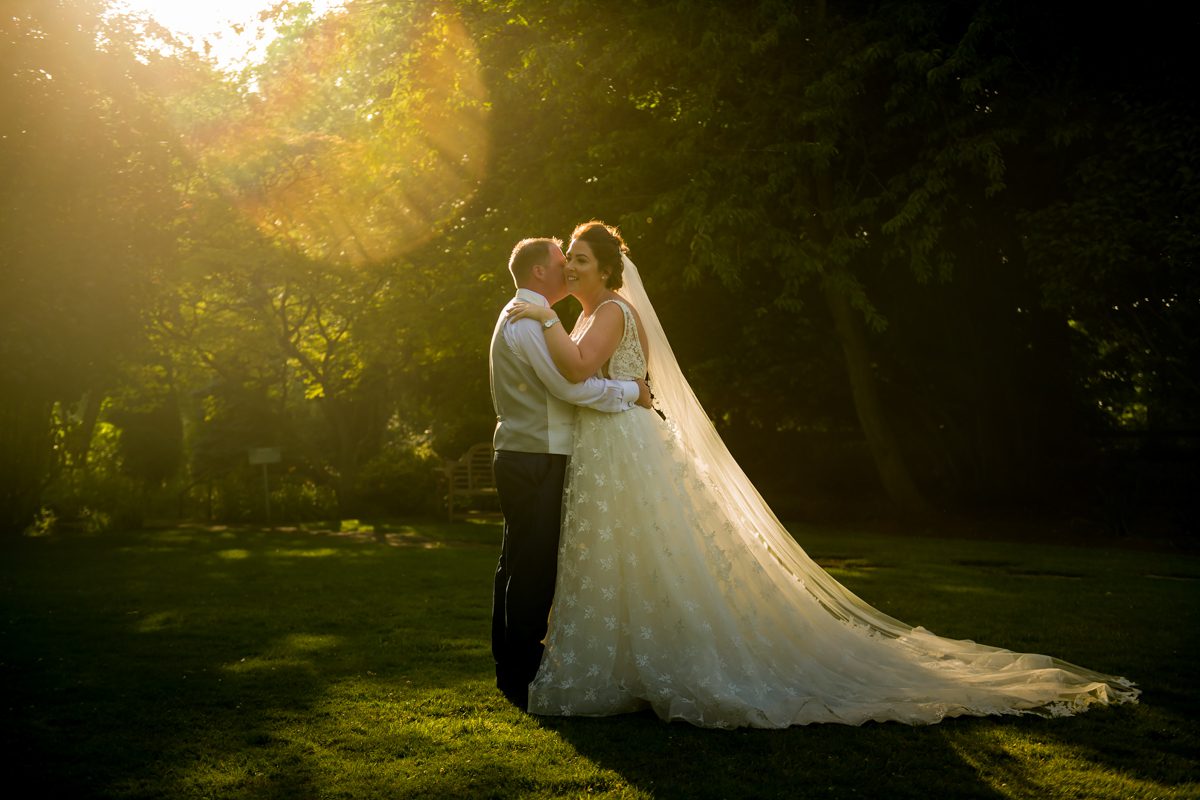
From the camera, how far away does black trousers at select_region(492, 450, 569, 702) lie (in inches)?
225

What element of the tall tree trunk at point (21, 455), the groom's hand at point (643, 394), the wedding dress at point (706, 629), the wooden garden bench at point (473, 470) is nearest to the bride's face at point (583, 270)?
the wedding dress at point (706, 629)

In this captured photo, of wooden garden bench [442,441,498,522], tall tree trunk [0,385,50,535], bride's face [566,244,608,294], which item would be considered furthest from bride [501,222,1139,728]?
tall tree trunk [0,385,50,535]

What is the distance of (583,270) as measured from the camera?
235 inches

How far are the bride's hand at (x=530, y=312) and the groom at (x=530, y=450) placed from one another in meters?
0.04

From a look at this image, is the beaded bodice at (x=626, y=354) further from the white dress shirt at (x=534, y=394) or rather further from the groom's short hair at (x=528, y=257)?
the groom's short hair at (x=528, y=257)

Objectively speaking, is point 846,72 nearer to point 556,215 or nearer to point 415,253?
point 556,215

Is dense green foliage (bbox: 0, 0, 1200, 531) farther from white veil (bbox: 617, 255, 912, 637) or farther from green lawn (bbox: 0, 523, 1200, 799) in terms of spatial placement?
white veil (bbox: 617, 255, 912, 637)

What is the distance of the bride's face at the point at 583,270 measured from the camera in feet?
19.5

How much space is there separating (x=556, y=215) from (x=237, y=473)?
11.7 meters

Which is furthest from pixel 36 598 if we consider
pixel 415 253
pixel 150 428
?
pixel 150 428

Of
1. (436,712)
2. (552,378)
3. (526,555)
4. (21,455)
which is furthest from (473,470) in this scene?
(436,712)

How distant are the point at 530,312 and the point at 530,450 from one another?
29.0 inches

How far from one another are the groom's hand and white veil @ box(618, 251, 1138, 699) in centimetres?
35

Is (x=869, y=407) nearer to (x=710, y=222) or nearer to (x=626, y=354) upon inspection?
(x=710, y=222)
